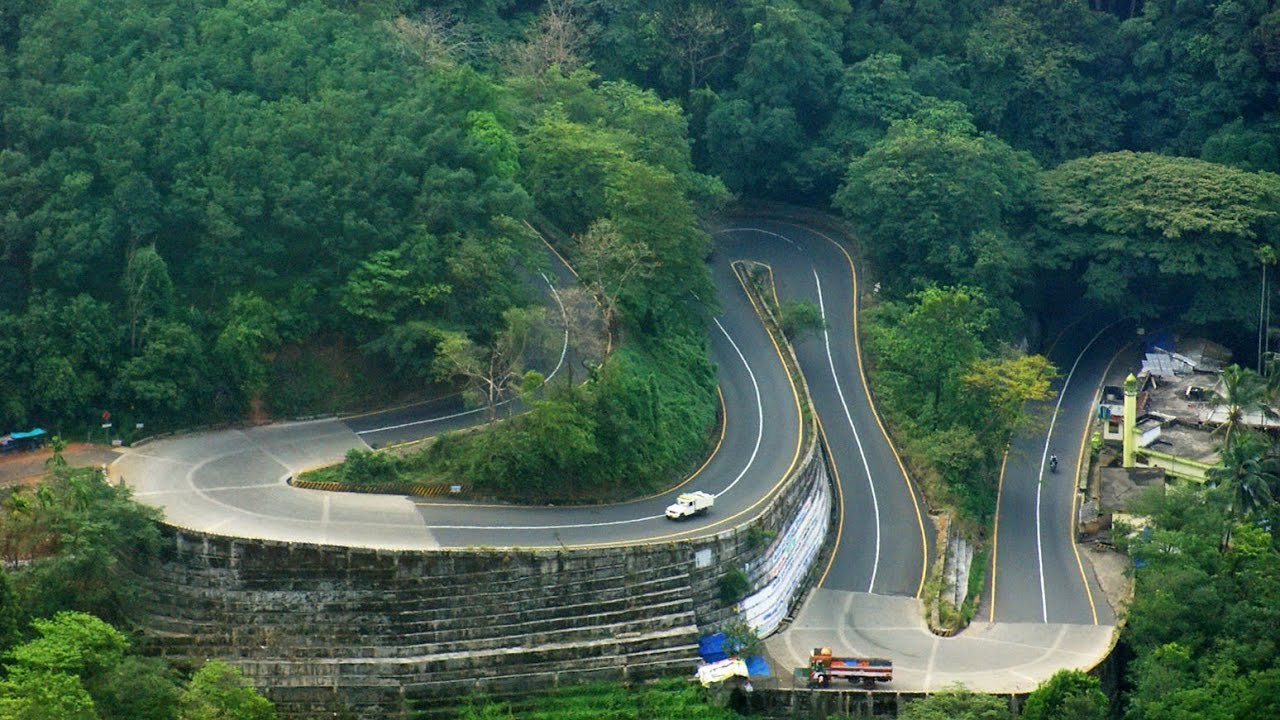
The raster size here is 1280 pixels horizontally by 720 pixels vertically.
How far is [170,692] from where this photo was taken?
67812 mm

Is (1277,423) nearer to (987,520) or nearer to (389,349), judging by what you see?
(987,520)

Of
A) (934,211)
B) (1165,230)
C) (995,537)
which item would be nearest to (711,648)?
(995,537)

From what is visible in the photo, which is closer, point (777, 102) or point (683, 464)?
point (683, 464)

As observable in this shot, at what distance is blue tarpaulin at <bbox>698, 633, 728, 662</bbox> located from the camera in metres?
75.9

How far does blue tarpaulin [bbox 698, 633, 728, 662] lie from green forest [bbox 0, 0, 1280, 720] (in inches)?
279

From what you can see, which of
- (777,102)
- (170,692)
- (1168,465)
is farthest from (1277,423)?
(170,692)

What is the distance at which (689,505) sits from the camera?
80188mm

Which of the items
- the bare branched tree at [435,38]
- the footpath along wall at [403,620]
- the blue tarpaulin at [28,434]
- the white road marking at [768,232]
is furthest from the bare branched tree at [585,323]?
the blue tarpaulin at [28,434]

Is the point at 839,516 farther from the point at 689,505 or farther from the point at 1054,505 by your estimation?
the point at 689,505

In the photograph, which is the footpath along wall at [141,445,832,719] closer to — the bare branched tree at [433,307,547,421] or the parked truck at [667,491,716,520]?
the parked truck at [667,491,716,520]

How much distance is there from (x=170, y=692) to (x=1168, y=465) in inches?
1754

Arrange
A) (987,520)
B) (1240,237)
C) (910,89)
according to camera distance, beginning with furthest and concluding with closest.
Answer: (910,89) < (1240,237) < (987,520)

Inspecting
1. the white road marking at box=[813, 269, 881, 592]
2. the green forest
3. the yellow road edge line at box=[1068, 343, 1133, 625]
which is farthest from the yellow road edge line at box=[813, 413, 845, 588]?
the yellow road edge line at box=[1068, 343, 1133, 625]

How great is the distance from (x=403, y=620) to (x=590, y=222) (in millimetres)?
27050
